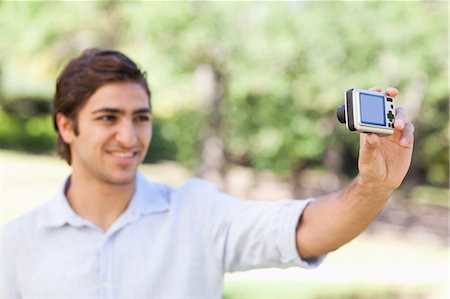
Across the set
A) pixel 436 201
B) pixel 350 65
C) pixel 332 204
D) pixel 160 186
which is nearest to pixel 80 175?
pixel 160 186

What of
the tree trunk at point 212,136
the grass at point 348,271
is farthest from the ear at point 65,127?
the tree trunk at point 212,136

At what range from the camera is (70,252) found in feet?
6.57

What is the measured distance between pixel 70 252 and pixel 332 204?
767 mm

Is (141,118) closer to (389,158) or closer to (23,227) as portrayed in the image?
(23,227)

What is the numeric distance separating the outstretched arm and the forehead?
610mm

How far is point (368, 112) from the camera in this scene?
5.43 feet

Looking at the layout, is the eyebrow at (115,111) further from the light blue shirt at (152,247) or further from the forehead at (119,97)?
the light blue shirt at (152,247)

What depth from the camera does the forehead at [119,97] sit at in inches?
81.7

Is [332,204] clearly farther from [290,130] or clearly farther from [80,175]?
[290,130]

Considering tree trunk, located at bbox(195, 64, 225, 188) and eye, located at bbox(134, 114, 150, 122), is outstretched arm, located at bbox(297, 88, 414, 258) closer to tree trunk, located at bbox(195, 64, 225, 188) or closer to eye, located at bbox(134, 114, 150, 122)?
eye, located at bbox(134, 114, 150, 122)

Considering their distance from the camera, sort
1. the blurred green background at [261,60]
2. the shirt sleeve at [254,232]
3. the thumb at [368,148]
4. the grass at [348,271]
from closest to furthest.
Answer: the thumb at [368,148]
the shirt sleeve at [254,232]
the grass at [348,271]
the blurred green background at [261,60]

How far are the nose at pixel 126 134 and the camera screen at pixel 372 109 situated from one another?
2.38 ft

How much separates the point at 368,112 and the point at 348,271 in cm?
798

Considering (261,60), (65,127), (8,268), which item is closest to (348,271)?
(261,60)
